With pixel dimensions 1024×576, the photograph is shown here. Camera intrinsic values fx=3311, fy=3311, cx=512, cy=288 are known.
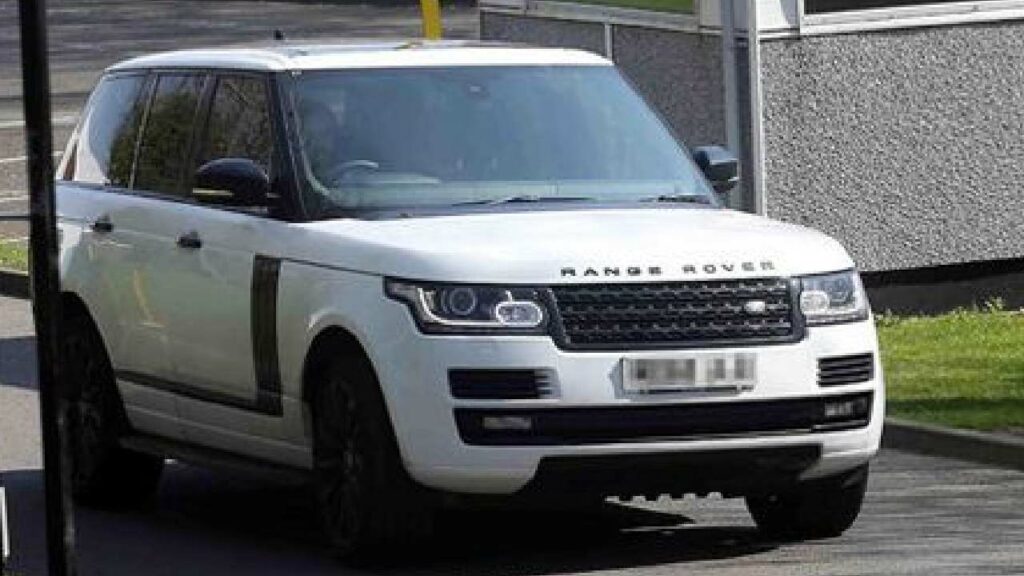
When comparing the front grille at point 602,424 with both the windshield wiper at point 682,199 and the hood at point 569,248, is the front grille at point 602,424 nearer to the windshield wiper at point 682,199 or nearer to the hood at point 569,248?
the hood at point 569,248

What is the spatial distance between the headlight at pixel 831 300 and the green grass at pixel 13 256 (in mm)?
11918

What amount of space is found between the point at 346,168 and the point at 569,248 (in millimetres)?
1236

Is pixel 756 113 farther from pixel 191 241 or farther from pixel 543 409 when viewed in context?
pixel 543 409

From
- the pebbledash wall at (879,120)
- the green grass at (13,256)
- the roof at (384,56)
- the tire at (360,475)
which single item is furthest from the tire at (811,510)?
the green grass at (13,256)

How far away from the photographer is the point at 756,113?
18344 mm

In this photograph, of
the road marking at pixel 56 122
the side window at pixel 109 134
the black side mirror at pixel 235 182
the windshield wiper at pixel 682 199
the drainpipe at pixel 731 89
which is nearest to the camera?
the black side mirror at pixel 235 182

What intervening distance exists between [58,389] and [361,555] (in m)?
3.29

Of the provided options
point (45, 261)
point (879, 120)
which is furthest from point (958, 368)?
point (45, 261)

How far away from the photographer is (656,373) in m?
10.4

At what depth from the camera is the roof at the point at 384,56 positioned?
1198 centimetres

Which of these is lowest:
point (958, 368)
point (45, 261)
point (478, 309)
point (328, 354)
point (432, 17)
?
point (958, 368)

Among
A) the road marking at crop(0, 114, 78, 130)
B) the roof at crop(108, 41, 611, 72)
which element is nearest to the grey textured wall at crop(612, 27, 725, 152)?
the roof at crop(108, 41, 611, 72)

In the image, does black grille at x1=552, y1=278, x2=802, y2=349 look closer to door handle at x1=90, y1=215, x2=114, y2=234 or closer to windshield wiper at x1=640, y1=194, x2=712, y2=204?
windshield wiper at x1=640, y1=194, x2=712, y2=204

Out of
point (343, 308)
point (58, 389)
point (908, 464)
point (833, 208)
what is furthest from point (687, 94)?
point (58, 389)
